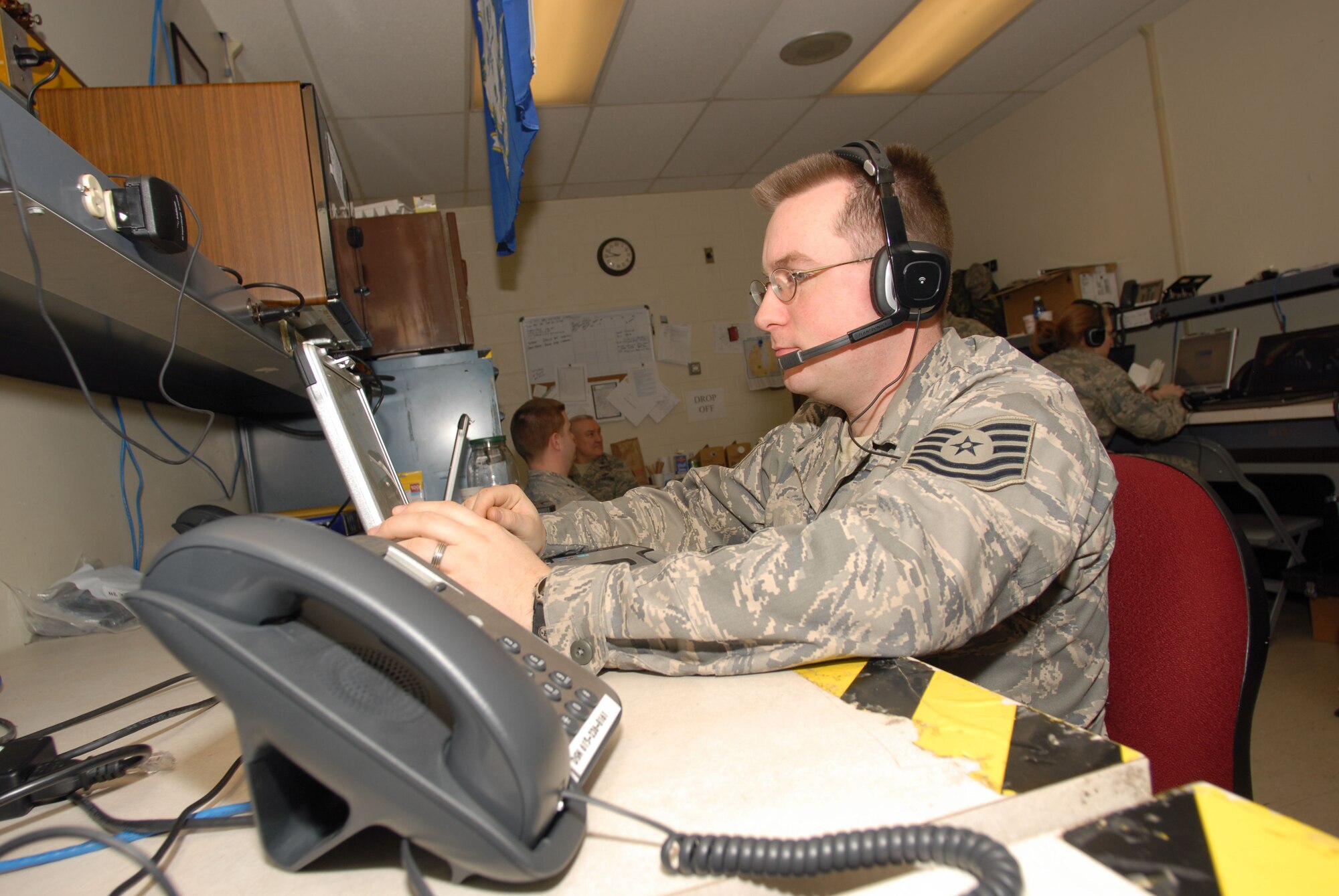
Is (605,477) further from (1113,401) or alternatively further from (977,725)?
(977,725)

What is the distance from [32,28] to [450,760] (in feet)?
4.63

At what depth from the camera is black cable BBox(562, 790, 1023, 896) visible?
10.6 inches

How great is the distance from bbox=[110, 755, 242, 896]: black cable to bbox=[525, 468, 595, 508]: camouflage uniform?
227 cm

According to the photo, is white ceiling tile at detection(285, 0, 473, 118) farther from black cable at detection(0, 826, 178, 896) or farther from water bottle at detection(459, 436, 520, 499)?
black cable at detection(0, 826, 178, 896)

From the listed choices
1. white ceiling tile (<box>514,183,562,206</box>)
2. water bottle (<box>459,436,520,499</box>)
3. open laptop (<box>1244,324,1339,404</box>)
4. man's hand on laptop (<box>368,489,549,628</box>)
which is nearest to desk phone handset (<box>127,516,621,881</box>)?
man's hand on laptop (<box>368,489,549,628</box>)

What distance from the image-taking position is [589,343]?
4.36m

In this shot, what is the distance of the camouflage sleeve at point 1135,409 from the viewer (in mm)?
2777

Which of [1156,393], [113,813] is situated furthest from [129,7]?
[1156,393]

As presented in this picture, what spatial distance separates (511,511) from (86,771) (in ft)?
1.67

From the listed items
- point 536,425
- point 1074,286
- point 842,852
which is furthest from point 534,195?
point 842,852

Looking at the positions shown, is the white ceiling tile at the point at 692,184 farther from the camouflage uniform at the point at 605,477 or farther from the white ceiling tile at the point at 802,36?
the camouflage uniform at the point at 605,477

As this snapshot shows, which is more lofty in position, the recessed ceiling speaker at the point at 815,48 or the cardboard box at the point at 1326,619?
the recessed ceiling speaker at the point at 815,48

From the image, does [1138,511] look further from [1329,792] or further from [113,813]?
[1329,792]

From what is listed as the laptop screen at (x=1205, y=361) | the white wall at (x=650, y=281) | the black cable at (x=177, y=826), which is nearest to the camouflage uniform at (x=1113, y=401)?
the laptop screen at (x=1205, y=361)
